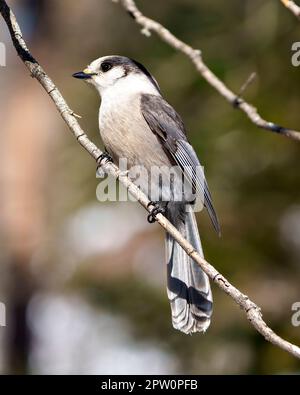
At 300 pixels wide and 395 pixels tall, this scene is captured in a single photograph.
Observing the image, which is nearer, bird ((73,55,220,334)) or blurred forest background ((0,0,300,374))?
bird ((73,55,220,334))

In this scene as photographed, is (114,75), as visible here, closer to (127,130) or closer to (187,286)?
(127,130)

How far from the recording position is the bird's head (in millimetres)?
4688

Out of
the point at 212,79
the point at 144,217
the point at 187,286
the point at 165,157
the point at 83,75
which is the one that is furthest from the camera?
the point at 144,217

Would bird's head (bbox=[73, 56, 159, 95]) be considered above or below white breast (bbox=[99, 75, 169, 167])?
above

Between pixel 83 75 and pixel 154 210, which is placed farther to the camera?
pixel 83 75

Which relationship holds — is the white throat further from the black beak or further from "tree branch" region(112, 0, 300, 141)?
"tree branch" region(112, 0, 300, 141)

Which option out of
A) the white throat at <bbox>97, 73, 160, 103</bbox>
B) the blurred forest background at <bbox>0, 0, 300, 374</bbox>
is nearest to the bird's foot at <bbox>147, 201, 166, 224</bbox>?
the white throat at <bbox>97, 73, 160, 103</bbox>

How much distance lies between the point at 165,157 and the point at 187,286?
27.7 inches

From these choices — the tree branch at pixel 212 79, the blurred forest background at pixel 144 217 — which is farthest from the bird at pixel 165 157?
the blurred forest background at pixel 144 217

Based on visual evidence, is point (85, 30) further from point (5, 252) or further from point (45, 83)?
point (45, 83)

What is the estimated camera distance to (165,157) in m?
4.47

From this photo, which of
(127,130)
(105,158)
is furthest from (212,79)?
(127,130)

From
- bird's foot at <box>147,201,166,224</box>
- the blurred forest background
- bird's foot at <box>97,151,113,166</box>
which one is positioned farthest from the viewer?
the blurred forest background

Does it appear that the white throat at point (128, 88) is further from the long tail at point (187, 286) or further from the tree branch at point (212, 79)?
the tree branch at point (212, 79)
